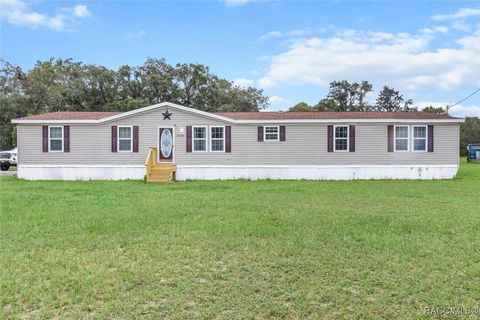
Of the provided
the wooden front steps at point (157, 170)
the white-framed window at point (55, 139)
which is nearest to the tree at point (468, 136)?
the wooden front steps at point (157, 170)

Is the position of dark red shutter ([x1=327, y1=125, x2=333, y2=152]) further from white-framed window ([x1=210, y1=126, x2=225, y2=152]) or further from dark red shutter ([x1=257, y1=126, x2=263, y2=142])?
white-framed window ([x1=210, y1=126, x2=225, y2=152])

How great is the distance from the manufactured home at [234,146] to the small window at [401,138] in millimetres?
41

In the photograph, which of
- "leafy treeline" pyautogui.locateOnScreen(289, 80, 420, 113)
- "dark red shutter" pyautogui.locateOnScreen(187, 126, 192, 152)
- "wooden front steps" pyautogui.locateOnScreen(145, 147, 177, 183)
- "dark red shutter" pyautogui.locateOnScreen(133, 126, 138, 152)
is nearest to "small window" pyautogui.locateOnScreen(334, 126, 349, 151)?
"dark red shutter" pyautogui.locateOnScreen(187, 126, 192, 152)

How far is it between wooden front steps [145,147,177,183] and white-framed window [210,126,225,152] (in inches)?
71.1

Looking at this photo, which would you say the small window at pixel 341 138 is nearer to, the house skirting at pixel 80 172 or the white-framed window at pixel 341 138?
the white-framed window at pixel 341 138

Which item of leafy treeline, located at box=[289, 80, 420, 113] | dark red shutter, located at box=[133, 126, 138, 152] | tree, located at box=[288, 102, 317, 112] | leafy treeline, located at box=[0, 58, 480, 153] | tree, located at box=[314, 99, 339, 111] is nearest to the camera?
dark red shutter, located at box=[133, 126, 138, 152]

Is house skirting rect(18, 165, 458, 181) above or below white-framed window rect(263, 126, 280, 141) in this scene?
below

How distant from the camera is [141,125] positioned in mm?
14898

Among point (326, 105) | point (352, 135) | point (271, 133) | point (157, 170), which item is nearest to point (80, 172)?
point (157, 170)

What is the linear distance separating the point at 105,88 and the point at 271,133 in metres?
22.4

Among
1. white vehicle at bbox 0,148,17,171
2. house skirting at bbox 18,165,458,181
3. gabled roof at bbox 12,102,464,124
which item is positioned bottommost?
house skirting at bbox 18,165,458,181

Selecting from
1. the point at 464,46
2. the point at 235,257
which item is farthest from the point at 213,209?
the point at 464,46

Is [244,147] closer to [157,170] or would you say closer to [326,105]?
[157,170]

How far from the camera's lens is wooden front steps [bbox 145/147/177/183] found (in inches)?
548
